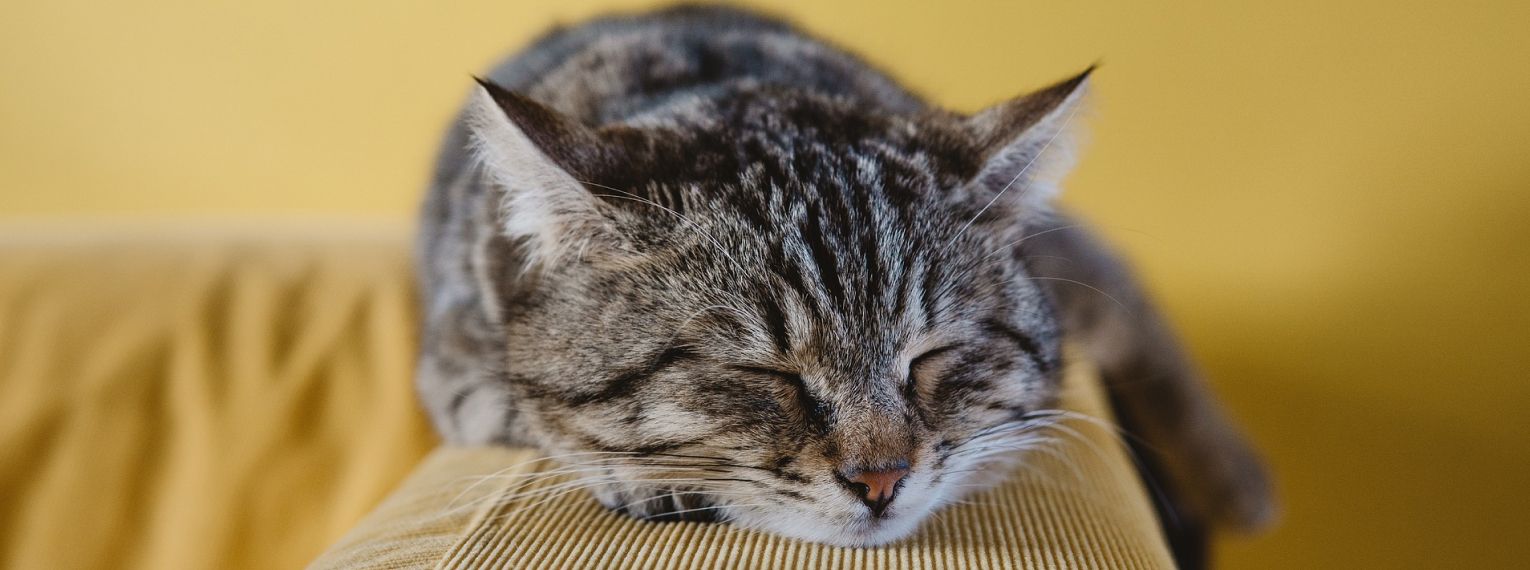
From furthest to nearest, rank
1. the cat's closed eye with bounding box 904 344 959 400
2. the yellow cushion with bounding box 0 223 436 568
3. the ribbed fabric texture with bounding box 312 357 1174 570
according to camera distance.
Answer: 1. the yellow cushion with bounding box 0 223 436 568
2. the cat's closed eye with bounding box 904 344 959 400
3. the ribbed fabric texture with bounding box 312 357 1174 570

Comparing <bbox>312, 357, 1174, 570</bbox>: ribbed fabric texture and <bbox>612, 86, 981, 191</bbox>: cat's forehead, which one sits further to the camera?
<bbox>612, 86, 981, 191</bbox>: cat's forehead

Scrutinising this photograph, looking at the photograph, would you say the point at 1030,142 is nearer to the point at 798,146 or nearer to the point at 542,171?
the point at 798,146

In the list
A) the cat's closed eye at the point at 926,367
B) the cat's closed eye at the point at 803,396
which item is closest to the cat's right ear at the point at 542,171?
the cat's closed eye at the point at 803,396

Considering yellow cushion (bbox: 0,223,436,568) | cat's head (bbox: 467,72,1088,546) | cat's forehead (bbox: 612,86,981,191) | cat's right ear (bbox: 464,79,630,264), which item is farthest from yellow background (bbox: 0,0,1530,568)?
cat's right ear (bbox: 464,79,630,264)

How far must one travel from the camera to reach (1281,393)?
1.75 m

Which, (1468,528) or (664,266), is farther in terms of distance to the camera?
(1468,528)

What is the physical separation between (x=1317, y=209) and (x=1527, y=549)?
25.4 inches

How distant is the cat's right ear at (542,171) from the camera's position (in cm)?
71

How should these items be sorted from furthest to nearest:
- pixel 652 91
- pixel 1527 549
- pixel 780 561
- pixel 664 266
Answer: pixel 1527 549
pixel 652 91
pixel 664 266
pixel 780 561

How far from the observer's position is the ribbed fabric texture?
63cm

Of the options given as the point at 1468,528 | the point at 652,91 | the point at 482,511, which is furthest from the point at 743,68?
the point at 1468,528

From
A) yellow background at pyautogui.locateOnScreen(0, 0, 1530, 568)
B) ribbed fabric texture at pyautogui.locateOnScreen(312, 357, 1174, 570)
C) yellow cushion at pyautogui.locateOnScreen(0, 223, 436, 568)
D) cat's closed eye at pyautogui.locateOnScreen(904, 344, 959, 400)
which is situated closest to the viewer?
ribbed fabric texture at pyautogui.locateOnScreen(312, 357, 1174, 570)

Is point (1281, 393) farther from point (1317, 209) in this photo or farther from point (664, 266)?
point (664, 266)

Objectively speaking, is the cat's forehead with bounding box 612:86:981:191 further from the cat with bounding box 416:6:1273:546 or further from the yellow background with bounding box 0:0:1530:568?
the yellow background with bounding box 0:0:1530:568
